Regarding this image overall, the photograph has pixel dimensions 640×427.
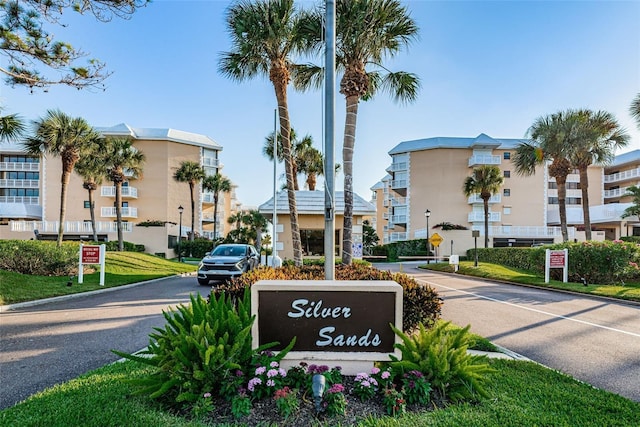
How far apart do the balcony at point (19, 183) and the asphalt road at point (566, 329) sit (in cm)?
4964

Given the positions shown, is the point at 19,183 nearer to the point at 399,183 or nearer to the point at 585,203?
the point at 399,183

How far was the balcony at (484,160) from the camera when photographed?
131ft

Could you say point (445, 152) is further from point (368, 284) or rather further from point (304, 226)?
point (368, 284)

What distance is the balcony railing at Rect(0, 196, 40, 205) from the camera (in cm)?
4169

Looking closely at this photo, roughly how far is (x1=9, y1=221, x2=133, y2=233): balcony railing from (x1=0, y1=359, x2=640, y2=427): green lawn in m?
32.5

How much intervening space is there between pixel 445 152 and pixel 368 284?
4111 cm

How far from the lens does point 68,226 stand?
1313 inches

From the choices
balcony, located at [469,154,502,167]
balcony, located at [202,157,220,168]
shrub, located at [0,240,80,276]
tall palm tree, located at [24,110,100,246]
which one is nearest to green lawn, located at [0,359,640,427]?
shrub, located at [0,240,80,276]

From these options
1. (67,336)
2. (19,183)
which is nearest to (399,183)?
(67,336)

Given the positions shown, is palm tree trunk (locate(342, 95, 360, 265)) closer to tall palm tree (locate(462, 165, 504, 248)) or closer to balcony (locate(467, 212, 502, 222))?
tall palm tree (locate(462, 165, 504, 248))

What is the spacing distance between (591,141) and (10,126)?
95.2 ft

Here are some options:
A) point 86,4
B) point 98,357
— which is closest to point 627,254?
point 98,357

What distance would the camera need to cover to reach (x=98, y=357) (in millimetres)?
5469

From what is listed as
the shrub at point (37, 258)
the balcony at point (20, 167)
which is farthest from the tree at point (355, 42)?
the balcony at point (20, 167)
